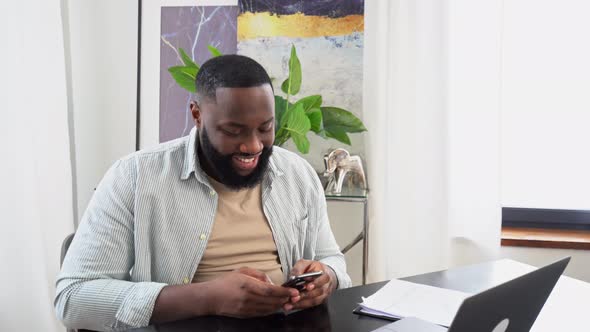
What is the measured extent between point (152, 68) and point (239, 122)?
1579mm

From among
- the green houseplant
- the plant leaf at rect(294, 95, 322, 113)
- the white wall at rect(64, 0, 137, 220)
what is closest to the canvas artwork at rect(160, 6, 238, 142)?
the white wall at rect(64, 0, 137, 220)

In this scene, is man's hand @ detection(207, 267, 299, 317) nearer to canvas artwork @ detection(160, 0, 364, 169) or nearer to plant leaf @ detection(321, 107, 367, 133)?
plant leaf @ detection(321, 107, 367, 133)

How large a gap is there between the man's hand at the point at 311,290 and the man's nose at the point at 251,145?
1.06ft

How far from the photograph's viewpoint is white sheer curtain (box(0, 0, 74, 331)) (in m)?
2.16

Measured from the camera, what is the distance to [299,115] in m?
2.19

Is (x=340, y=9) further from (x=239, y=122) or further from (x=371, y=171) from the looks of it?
(x=239, y=122)

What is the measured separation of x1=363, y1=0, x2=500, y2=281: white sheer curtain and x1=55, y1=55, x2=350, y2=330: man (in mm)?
995

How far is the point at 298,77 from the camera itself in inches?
93.0

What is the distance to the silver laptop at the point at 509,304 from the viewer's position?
712mm

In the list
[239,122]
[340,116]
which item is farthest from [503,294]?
[340,116]

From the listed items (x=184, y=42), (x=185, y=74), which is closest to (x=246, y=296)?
(x=185, y=74)

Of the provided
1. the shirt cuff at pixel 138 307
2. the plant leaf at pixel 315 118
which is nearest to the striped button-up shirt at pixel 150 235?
the shirt cuff at pixel 138 307

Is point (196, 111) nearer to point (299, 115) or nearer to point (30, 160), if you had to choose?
point (299, 115)

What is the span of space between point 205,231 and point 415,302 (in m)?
0.56
